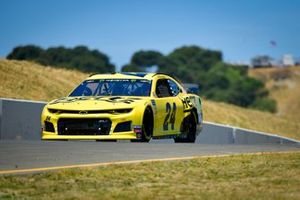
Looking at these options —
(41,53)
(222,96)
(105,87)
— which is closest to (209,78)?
(222,96)

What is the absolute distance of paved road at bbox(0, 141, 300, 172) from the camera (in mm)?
11680

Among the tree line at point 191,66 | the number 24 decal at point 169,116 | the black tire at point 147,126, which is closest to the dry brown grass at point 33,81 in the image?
the number 24 decal at point 169,116

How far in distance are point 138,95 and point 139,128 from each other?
1.29 meters

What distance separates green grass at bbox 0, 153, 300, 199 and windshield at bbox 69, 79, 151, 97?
609 centimetres

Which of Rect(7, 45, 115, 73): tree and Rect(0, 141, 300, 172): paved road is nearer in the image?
Rect(0, 141, 300, 172): paved road

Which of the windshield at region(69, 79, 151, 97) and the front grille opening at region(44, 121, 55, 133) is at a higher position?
the windshield at region(69, 79, 151, 97)

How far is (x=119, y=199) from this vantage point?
8.69 m

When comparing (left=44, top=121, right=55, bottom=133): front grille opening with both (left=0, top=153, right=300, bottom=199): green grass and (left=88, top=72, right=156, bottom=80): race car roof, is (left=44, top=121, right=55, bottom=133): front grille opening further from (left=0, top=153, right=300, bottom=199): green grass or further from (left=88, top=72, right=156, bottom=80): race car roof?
(left=0, top=153, right=300, bottom=199): green grass

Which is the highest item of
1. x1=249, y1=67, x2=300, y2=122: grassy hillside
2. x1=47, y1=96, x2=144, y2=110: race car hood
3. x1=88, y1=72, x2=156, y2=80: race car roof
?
x1=249, y1=67, x2=300, y2=122: grassy hillside

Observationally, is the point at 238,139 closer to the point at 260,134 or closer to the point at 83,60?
the point at 260,134

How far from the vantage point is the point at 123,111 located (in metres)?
16.8

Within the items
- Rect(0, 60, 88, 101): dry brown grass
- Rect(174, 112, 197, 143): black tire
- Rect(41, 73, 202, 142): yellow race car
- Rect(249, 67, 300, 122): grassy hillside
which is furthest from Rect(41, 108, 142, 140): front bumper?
Rect(249, 67, 300, 122): grassy hillside

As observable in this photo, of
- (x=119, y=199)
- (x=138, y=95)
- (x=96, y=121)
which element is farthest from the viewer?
(x=138, y=95)

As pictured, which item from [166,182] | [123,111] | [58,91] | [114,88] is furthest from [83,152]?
[58,91]
